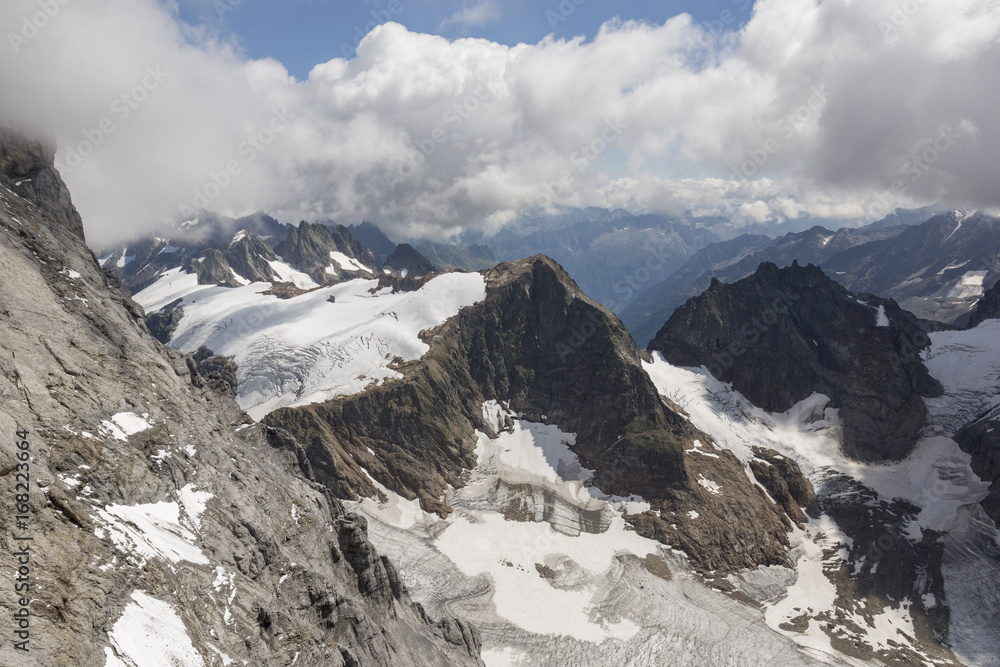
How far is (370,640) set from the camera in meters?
36.7

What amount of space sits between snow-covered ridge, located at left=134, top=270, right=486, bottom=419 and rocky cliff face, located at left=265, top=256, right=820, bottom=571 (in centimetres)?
734

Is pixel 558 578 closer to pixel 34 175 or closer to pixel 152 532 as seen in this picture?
pixel 152 532

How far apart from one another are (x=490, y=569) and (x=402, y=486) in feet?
98.1

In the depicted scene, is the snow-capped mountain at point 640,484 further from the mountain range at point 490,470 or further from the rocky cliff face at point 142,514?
the rocky cliff face at point 142,514

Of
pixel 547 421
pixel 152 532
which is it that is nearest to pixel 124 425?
pixel 152 532

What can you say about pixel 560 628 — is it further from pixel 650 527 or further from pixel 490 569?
pixel 650 527

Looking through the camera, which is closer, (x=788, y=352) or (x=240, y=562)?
(x=240, y=562)

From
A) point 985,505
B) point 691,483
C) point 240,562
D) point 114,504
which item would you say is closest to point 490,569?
point 691,483

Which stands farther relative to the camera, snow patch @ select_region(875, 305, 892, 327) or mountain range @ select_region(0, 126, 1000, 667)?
snow patch @ select_region(875, 305, 892, 327)

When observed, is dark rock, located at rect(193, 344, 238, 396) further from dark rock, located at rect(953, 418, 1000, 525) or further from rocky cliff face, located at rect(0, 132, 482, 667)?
dark rock, located at rect(953, 418, 1000, 525)

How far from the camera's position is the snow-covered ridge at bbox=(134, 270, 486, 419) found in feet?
426

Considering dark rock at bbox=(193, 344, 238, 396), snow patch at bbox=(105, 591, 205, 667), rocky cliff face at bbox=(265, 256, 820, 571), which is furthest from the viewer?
dark rock at bbox=(193, 344, 238, 396)

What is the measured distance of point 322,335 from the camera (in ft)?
478

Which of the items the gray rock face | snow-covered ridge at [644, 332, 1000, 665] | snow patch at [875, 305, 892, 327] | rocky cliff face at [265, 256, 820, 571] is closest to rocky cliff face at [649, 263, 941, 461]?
snow patch at [875, 305, 892, 327]
